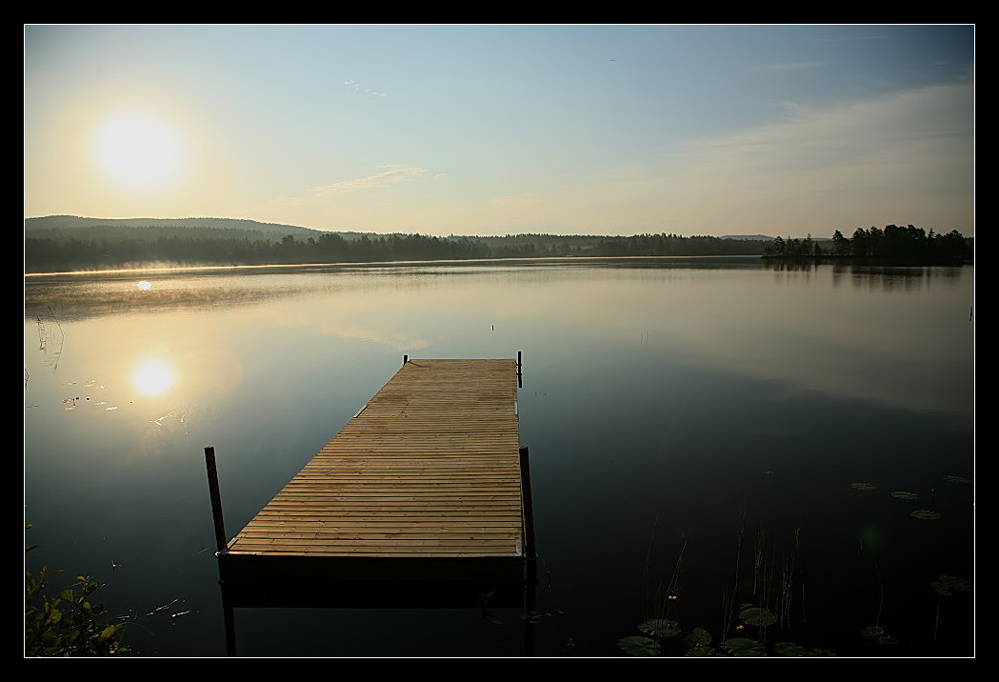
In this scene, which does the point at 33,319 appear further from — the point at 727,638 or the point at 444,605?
the point at 727,638

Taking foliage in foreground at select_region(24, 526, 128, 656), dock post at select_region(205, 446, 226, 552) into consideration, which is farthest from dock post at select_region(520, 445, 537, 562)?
foliage in foreground at select_region(24, 526, 128, 656)

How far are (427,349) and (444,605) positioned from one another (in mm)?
17791

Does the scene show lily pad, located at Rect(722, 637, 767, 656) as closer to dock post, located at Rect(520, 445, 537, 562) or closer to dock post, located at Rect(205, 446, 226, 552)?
dock post, located at Rect(520, 445, 537, 562)

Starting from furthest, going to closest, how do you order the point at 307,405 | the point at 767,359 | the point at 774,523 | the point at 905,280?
1. the point at 905,280
2. the point at 767,359
3. the point at 307,405
4. the point at 774,523

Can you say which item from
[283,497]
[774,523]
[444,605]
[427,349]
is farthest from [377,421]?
[427,349]

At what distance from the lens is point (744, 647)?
19.0ft

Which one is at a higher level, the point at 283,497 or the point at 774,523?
the point at 283,497

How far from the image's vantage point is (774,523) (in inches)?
334

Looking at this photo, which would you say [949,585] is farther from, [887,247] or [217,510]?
[887,247]

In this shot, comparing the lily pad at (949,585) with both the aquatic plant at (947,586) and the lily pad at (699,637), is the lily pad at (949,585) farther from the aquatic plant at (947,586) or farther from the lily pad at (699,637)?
the lily pad at (699,637)

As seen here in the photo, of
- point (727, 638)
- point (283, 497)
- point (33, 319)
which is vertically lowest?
point (727, 638)

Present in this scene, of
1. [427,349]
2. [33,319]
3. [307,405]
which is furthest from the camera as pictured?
[33,319]

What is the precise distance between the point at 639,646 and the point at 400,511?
9.32 feet

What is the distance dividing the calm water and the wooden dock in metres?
0.54
